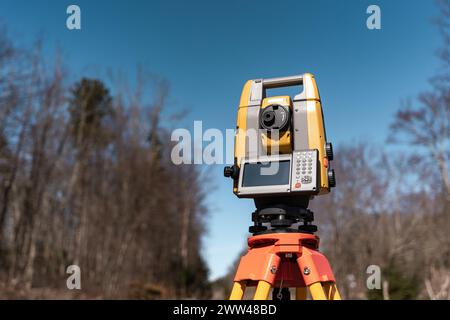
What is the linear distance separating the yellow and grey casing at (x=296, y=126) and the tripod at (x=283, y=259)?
294 millimetres

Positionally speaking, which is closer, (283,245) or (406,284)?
(283,245)

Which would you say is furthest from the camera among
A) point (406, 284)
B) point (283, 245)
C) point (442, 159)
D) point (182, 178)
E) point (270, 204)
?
point (182, 178)

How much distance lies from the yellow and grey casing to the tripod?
29cm

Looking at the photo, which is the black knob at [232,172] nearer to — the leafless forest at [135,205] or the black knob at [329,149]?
the black knob at [329,149]

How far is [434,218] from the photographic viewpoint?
2005 cm

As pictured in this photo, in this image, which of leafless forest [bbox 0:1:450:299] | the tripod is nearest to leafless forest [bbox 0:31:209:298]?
leafless forest [bbox 0:1:450:299]

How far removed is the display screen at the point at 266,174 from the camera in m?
2.63

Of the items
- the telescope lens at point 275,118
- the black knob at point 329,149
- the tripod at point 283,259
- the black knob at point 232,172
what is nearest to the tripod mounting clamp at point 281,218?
the tripod at point 283,259

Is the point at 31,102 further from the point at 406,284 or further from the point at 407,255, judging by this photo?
the point at 407,255

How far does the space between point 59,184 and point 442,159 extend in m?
20.7

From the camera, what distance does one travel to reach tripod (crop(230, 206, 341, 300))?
93.2 inches

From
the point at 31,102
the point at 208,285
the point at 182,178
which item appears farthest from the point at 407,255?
the point at 31,102

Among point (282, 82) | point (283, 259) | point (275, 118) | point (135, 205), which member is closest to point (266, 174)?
point (275, 118)

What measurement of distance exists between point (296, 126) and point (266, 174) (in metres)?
0.46
